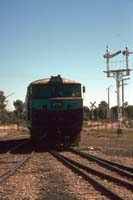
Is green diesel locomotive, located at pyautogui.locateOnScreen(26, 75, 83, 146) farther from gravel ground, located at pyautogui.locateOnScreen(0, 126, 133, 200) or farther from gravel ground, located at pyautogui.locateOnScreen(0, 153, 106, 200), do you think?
gravel ground, located at pyautogui.locateOnScreen(0, 153, 106, 200)

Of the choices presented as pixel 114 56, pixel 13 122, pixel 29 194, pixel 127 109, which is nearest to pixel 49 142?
pixel 29 194

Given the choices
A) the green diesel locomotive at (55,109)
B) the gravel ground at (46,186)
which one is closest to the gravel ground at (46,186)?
the gravel ground at (46,186)

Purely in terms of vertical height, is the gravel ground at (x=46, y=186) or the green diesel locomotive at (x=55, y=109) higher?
the green diesel locomotive at (x=55, y=109)

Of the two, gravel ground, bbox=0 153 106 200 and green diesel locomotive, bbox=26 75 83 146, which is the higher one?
green diesel locomotive, bbox=26 75 83 146

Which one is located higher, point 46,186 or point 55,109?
point 55,109

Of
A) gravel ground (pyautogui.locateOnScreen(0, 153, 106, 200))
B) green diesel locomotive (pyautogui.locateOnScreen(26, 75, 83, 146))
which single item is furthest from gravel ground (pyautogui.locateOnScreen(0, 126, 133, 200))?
green diesel locomotive (pyautogui.locateOnScreen(26, 75, 83, 146))

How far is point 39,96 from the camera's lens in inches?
1113

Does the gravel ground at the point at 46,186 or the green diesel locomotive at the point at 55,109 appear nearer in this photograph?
the gravel ground at the point at 46,186

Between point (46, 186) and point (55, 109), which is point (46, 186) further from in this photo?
point (55, 109)

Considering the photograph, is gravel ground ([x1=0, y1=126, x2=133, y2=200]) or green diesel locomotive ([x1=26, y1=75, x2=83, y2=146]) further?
green diesel locomotive ([x1=26, y1=75, x2=83, y2=146])

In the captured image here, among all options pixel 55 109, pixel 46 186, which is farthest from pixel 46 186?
pixel 55 109

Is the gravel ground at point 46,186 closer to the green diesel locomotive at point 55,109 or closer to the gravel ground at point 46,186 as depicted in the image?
the gravel ground at point 46,186

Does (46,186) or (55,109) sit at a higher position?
(55,109)

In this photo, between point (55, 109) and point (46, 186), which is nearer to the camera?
point (46, 186)
